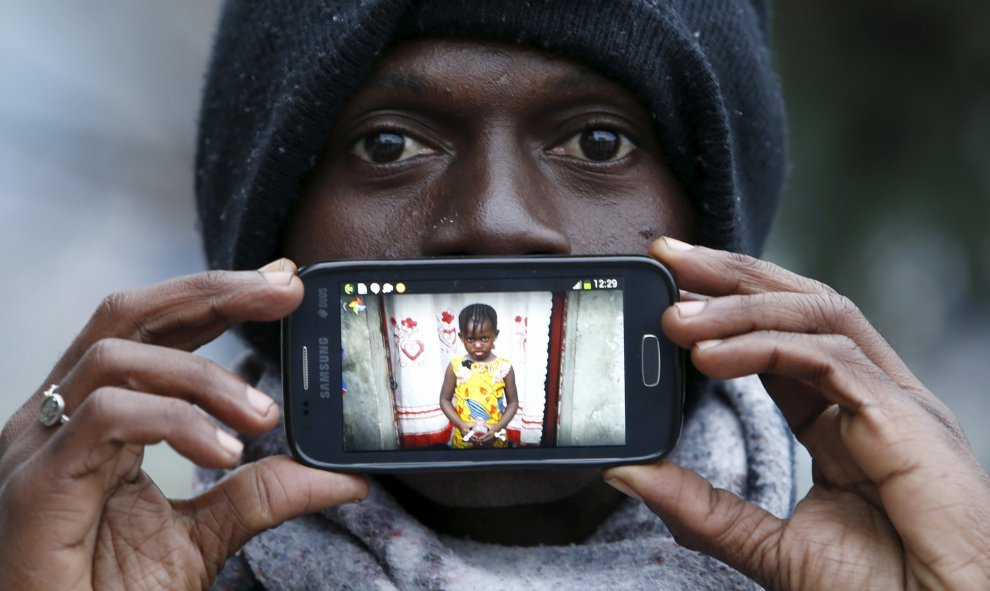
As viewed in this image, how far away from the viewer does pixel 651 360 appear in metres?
1.23

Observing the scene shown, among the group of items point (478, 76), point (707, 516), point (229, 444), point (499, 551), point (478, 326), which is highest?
point (478, 76)

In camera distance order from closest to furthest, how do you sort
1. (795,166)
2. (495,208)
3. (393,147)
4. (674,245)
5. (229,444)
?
(229,444) → (674,245) → (495,208) → (393,147) → (795,166)

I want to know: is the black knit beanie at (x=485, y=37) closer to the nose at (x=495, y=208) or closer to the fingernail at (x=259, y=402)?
the nose at (x=495, y=208)

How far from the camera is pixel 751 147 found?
66.7 inches

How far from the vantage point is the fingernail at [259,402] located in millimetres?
1129

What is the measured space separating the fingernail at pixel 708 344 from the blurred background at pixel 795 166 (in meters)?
2.56

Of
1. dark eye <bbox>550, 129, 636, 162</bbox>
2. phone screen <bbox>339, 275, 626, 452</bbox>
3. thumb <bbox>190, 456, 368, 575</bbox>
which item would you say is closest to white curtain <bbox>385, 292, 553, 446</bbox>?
phone screen <bbox>339, 275, 626, 452</bbox>

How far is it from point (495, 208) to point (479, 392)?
0.25 m

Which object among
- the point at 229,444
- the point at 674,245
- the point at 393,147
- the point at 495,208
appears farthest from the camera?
the point at 393,147

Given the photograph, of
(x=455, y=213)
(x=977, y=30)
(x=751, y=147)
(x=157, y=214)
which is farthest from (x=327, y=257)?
(x=977, y=30)

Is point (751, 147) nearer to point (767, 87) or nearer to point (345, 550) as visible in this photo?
point (767, 87)

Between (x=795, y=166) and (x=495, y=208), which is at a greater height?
(x=795, y=166)

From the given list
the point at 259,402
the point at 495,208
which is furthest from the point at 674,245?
the point at 259,402

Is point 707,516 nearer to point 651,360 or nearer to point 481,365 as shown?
point 651,360
